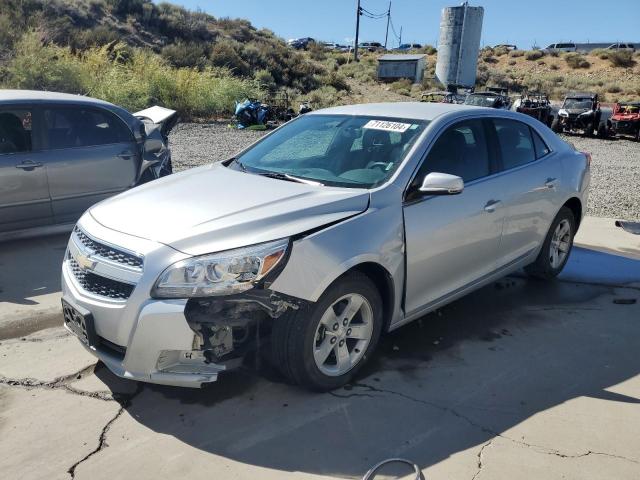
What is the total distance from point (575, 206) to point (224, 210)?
12.3 ft

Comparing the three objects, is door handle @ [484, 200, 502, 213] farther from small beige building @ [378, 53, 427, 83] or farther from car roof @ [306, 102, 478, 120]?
small beige building @ [378, 53, 427, 83]

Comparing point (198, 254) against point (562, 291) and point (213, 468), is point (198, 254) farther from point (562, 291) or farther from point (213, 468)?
point (562, 291)

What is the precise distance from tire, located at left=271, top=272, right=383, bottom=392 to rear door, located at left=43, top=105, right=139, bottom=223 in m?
3.76

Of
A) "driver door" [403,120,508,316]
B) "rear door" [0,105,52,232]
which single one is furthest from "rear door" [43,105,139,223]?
"driver door" [403,120,508,316]

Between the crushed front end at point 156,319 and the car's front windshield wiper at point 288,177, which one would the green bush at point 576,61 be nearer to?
the car's front windshield wiper at point 288,177

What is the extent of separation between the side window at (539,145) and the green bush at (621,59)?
5301cm

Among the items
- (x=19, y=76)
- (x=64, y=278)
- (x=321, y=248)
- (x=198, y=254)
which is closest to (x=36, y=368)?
(x=64, y=278)

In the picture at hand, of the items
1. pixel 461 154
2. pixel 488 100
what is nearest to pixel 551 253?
pixel 461 154

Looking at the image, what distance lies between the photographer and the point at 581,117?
22.1 m

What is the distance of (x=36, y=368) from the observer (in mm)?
3662

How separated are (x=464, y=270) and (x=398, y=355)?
0.80 metres

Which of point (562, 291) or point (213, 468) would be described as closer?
point (213, 468)

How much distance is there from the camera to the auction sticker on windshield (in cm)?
405

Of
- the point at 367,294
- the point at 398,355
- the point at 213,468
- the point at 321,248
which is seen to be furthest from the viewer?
the point at 398,355
